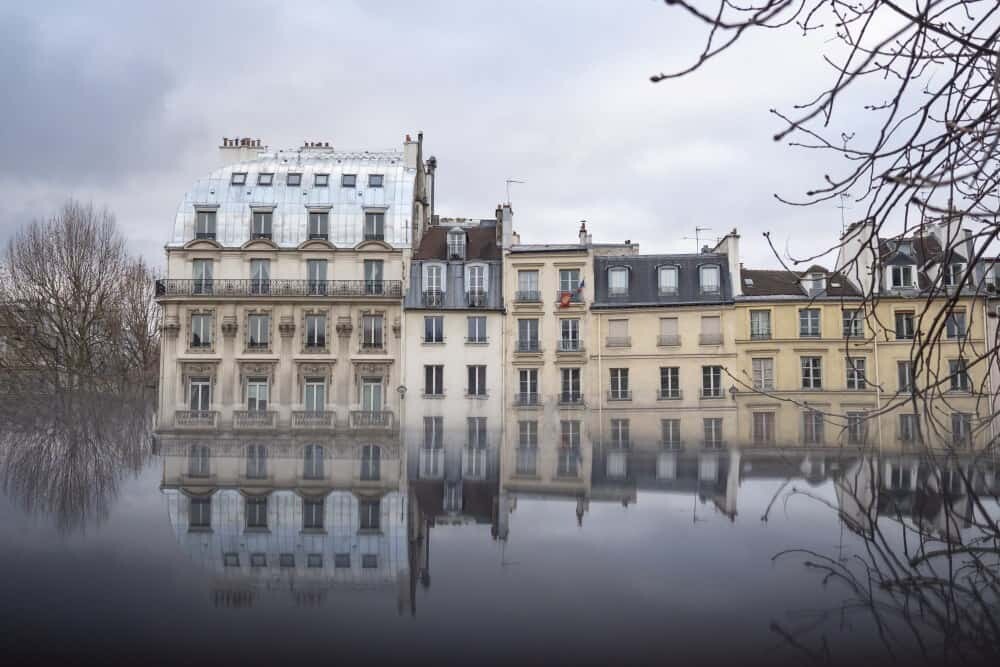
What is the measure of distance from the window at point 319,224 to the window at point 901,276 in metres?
25.4

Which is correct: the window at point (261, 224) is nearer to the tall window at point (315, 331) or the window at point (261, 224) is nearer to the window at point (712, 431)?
the tall window at point (315, 331)

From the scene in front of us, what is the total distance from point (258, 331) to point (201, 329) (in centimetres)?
260

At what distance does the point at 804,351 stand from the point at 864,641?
29735 mm

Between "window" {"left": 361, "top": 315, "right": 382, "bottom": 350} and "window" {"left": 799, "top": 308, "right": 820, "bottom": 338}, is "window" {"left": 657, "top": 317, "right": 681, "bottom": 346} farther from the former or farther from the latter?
"window" {"left": 361, "top": 315, "right": 382, "bottom": 350}

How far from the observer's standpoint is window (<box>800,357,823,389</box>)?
3136 cm

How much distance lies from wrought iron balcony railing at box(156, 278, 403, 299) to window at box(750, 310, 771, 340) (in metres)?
15.5

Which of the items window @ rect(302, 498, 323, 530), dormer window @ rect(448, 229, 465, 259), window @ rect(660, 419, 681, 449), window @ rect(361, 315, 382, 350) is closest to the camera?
window @ rect(302, 498, 323, 530)

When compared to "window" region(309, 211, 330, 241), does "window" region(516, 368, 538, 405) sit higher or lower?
lower

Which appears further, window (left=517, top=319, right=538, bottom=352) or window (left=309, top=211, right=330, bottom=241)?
window (left=309, top=211, right=330, bottom=241)

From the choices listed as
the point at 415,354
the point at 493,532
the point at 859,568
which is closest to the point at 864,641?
the point at 859,568

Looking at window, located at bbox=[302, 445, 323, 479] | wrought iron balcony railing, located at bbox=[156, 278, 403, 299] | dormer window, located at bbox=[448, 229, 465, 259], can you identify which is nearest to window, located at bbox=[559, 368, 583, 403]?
dormer window, located at bbox=[448, 229, 465, 259]

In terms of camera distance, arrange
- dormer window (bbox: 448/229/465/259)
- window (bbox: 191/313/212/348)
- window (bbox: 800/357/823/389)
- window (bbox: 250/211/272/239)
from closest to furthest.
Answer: window (bbox: 800/357/823/389) → window (bbox: 191/313/212/348) → window (bbox: 250/211/272/239) → dormer window (bbox: 448/229/465/259)

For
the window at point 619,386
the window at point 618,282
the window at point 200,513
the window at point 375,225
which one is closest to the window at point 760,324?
the window at point 618,282

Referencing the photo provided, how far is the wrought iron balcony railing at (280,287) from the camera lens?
3275 centimetres
